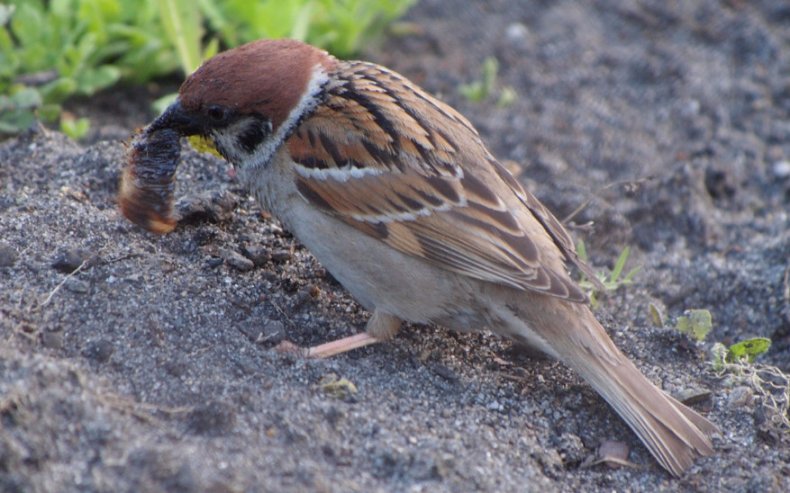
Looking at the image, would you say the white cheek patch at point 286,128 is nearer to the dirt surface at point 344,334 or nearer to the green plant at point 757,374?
the dirt surface at point 344,334

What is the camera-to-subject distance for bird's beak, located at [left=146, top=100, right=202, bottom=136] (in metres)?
4.06

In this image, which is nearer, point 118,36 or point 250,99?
point 250,99

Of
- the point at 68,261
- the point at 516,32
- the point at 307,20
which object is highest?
the point at 307,20

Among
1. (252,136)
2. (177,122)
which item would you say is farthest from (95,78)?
(252,136)

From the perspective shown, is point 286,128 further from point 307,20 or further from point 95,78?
point 307,20

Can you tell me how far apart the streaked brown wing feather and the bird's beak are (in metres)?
0.38

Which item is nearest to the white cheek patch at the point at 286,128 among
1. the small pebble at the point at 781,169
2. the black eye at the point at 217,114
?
the black eye at the point at 217,114

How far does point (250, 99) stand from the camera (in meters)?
4.05

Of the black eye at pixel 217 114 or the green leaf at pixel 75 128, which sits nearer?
the black eye at pixel 217 114

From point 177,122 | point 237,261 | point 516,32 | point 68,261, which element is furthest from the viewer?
point 516,32

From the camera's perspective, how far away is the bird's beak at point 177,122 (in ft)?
13.3

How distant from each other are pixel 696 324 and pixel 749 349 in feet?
0.74

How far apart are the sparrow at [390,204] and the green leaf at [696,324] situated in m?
0.56

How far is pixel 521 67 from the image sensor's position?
22.0 feet
